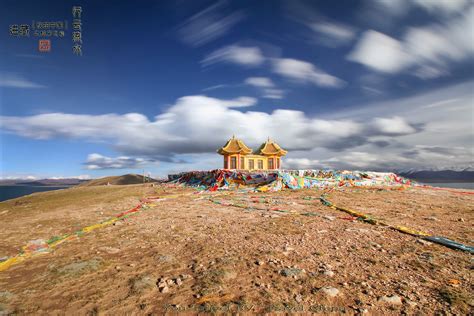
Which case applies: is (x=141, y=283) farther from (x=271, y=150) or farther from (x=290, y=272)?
(x=271, y=150)

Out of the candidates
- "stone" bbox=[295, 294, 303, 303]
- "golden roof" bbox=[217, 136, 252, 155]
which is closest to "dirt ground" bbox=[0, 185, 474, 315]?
"stone" bbox=[295, 294, 303, 303]

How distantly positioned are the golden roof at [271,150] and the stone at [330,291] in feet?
134

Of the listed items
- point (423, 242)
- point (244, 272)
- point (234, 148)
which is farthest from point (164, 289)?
point (234, 148)

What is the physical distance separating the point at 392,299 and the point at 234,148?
37.4 meters

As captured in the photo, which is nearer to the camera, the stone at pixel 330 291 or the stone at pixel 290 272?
the stone at pixel 330 291

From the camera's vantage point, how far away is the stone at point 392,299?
285cm

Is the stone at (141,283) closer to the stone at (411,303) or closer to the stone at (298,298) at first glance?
the stone at (298,298)

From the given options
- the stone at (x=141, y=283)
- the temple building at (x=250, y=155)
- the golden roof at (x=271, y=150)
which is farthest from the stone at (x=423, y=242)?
the golden roof at (x=271, y=150)

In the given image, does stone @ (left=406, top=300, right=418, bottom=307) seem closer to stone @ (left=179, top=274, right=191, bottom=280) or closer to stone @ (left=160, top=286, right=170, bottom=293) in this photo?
stone @ (left=179, top=274, right=191, bottom=280)

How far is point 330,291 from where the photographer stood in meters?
3.10

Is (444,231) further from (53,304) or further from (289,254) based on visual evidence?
(53,304)

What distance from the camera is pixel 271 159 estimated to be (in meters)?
44.2

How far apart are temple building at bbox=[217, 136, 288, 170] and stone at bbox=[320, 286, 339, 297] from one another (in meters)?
36.5

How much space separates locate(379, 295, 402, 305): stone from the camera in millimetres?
2850
